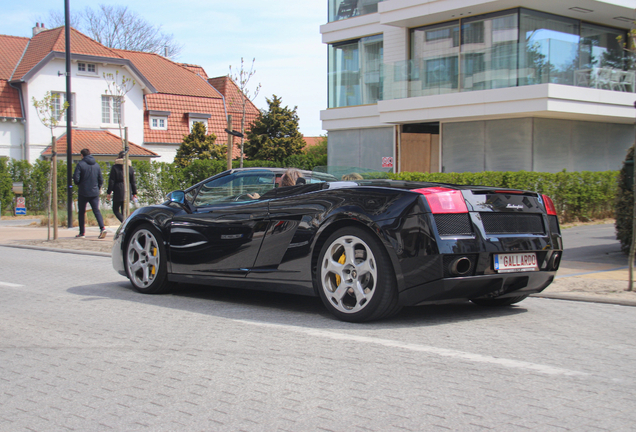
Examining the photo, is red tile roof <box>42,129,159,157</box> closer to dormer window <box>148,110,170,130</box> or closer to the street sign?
dormer window <box>148,110,170,130</box>

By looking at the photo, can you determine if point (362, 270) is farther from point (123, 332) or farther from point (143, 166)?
point (143, 166)

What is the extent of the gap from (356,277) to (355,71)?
891 inches

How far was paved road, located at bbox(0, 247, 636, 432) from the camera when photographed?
348 cm

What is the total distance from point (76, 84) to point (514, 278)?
122ft

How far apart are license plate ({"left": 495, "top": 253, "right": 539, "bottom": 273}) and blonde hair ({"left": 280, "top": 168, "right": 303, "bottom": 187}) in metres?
2.35

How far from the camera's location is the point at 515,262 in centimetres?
559

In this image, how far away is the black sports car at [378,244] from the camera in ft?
17.2

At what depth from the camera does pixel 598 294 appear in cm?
736

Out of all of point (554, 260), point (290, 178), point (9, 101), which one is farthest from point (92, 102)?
point (554, 260)

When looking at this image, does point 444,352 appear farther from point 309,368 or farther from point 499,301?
point 499,301

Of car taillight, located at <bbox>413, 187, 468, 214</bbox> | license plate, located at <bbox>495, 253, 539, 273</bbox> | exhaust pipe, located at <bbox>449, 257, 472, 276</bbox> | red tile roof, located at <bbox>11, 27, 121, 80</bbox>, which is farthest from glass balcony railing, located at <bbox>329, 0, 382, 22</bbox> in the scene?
exhaust pipe, located at <bbox>449, 257, 472, 276</bbox>

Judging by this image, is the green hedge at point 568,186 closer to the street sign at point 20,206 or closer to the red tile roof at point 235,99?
the street sign at point 20,206

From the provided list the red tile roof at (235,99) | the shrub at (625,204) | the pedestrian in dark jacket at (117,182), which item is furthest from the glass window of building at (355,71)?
the red tile roof at (235,99)

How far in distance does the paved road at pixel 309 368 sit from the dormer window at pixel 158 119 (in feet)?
125
